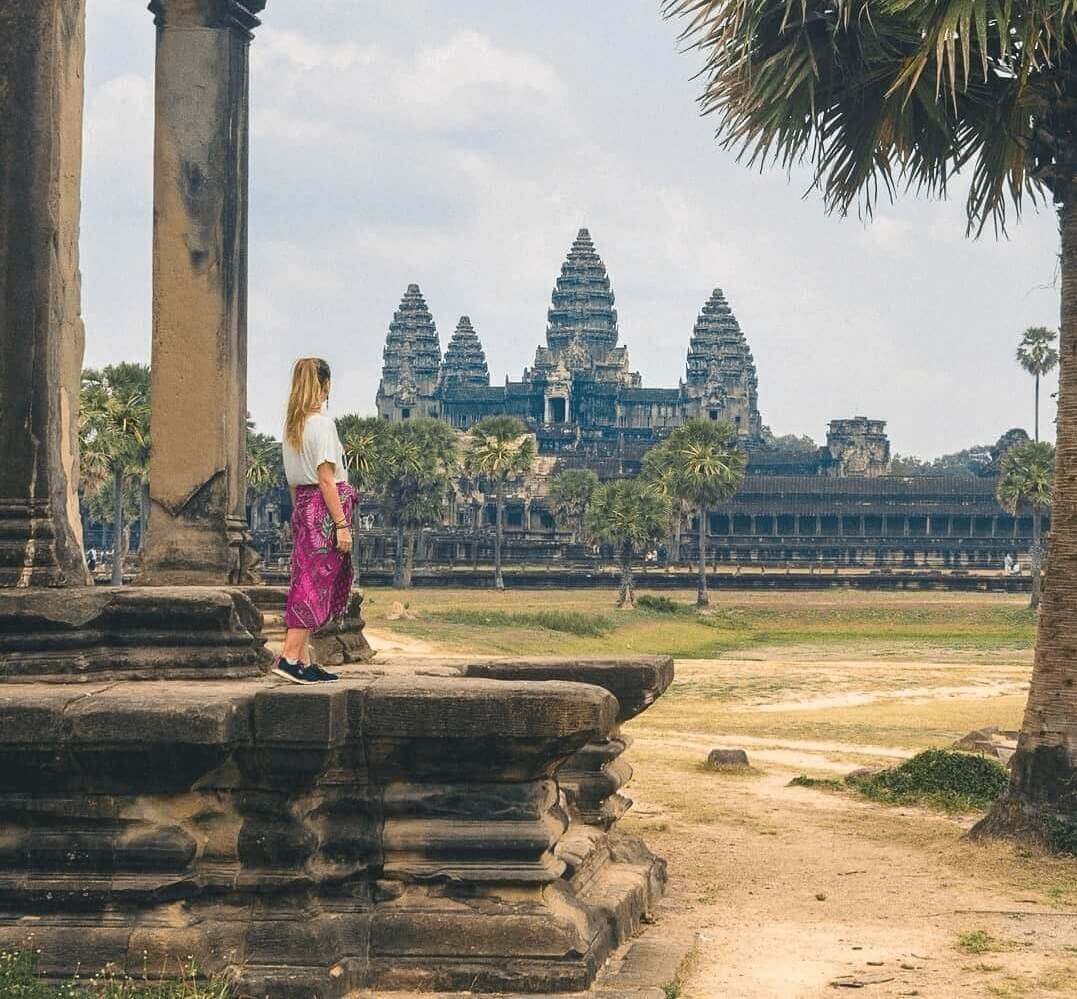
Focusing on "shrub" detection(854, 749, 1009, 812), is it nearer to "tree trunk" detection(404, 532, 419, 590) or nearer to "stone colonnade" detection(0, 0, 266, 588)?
"stone colonnade" detection(0, 0, 266, 588)

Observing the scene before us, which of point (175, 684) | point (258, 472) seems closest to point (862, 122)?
point (175, 684)

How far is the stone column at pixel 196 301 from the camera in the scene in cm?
916

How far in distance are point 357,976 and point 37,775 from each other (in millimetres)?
1302

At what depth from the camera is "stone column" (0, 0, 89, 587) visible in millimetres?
7094

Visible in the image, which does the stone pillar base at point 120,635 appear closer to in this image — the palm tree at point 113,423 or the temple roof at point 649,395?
the palm tree at point 113,423

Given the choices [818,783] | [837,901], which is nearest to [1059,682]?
[837,901]

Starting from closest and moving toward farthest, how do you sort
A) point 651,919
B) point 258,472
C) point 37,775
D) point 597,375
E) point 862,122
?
point 37,775 < point 651,919 < point 862,122 < point 258,472 < point 597,375

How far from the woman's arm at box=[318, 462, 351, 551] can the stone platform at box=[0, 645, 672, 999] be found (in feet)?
2.22

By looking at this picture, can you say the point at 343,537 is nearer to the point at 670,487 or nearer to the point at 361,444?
the point at 361,444

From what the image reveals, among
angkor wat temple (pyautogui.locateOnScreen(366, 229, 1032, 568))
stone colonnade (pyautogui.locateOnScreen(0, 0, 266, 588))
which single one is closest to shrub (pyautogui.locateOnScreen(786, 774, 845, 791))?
stone colonnade (pyautogui.locateOnScreen(0, 0, 266, 588))

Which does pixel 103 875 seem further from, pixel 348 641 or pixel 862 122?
pixel 862 122

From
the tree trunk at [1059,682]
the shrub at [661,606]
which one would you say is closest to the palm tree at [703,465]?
the shrub at [661,606]

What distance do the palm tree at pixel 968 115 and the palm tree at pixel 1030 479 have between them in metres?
55.8

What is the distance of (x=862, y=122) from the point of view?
468 inches
